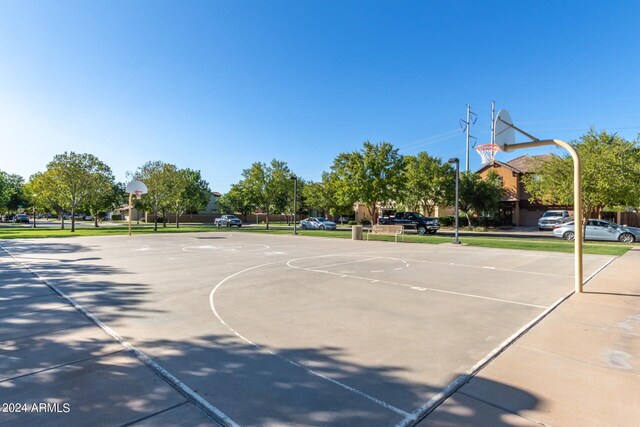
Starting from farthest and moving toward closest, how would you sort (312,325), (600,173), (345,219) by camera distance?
1. (345,219)
2. (600,173)
3. (312,325)

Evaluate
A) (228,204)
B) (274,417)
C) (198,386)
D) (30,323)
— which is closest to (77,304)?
(30,323)

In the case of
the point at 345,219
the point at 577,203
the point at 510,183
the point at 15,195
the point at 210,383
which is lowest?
the point at 210,383

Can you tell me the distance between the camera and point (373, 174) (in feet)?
114

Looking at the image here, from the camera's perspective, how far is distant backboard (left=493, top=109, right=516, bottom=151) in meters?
8.55

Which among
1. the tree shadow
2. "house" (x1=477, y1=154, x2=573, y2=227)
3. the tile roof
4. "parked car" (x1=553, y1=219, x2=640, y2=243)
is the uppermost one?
the tile roof

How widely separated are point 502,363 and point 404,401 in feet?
5.35

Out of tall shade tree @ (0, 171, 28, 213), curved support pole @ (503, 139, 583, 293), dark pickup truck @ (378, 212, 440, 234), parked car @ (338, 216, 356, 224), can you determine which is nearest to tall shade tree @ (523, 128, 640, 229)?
dark pickup truck @ (378, 212, 440, 234)

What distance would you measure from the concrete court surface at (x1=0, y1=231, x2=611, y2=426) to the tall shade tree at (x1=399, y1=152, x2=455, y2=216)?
82.6 feet

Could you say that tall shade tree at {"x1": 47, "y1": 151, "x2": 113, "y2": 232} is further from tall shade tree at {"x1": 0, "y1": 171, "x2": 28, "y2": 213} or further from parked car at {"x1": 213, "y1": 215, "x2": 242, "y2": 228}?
tall shade tree at {"x1": 0, "y1": 171, "x2": 28, "y2": 213}

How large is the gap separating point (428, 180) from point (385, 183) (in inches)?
203

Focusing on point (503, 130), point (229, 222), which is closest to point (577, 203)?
point (503, 130)

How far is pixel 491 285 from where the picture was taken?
8.83 m

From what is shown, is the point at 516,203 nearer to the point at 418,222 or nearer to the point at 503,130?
the point at 418,222

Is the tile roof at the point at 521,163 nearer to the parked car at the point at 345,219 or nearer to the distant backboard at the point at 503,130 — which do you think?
the parked car at the point at 345,219
